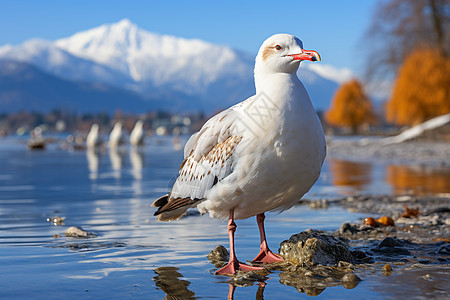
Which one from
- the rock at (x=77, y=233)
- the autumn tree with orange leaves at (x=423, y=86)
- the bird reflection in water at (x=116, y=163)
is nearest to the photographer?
the rock at (x=77, y=233)

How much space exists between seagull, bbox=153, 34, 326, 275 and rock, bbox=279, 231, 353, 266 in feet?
0.55

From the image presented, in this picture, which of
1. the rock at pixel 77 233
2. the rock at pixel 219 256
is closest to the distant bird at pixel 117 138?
the rock at pixel 77 233

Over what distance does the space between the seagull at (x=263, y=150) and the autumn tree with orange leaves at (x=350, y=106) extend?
93.7 metres

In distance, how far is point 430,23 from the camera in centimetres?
4228

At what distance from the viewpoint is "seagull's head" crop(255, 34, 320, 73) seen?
514 centimetres

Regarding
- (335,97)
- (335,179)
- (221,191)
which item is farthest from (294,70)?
(335,97)

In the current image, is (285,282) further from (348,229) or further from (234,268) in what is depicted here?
(348,229)

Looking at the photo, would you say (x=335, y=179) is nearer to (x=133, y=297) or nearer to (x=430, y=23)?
(x=133, y=297)

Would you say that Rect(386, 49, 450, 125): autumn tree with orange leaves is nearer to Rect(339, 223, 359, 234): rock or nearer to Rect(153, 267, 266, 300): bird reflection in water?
Rect(339, 223, 359, 234): rock

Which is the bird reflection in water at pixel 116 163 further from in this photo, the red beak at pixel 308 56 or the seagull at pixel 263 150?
the red beak at pixel 308 56

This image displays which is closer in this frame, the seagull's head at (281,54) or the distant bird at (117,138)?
the seagull's head at (281,54)

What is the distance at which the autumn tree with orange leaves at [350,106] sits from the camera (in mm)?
97250

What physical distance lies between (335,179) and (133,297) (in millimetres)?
12021

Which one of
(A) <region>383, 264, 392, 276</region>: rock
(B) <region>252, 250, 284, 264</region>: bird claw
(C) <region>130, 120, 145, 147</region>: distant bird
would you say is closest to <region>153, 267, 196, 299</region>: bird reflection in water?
(B) <region>252, 250, 284, 264</region>: bird claw
